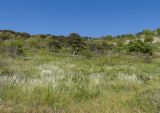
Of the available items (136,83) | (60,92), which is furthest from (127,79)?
(60,92)

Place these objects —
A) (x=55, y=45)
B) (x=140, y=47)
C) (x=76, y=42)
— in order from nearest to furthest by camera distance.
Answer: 1. (x=140, y=47)
2. (x=55, y=45)
3. (x=76, y=42)

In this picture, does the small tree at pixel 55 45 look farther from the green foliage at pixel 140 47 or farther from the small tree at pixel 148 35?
the small tree at pixel 148 35

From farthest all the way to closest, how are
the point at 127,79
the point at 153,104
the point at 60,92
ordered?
the point at 127,79, the point at 60,92, the point at 153,104

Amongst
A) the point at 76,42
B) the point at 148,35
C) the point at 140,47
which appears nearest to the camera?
the point at 140,47

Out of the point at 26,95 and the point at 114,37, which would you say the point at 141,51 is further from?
the point at 26,95

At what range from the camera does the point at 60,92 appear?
8008 millimetres

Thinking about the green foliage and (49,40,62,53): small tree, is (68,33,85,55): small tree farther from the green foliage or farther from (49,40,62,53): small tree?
the green foliage

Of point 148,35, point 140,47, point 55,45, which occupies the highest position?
point 148,35

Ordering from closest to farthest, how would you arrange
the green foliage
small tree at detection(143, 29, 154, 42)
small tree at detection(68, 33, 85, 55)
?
small tree at detection(68, 33, 85, 55)
the green foliage
small tree at detection(143, 29, 154, 42)

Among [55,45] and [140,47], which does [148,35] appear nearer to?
[140,47]

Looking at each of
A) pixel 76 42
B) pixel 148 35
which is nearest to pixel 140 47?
pixel 76 42

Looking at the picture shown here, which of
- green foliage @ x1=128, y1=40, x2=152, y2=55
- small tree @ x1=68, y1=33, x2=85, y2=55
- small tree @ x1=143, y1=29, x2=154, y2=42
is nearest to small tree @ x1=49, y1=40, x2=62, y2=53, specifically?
small tree @ x1=68, y1=33, x2=85, y2=55

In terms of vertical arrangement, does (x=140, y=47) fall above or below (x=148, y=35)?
below

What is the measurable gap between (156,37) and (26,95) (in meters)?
53.7
